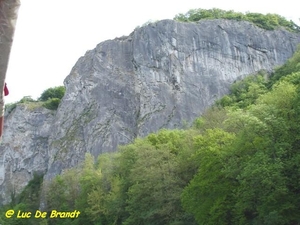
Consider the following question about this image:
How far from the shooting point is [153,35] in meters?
80.9

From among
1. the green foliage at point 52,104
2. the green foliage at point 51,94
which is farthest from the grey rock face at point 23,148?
the green foliage at point 51,94

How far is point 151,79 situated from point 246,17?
69.8 feet

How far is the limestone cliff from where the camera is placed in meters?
76.8

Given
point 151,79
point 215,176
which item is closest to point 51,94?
point 151,79

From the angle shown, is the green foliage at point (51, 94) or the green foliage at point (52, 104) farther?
the green foliage at point (51, 94)

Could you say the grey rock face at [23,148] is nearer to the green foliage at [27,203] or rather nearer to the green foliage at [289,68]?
the green foliage at [27,203]

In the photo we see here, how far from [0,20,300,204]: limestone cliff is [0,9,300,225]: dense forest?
21.8 meters

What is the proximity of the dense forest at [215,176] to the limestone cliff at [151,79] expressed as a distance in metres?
21.8

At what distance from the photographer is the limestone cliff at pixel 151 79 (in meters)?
76.8

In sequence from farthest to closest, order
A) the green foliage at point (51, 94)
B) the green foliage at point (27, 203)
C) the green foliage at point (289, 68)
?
the green foliage at point (51, 94), the green foliage at point (289, 68), the green foliage at point (27, 203)

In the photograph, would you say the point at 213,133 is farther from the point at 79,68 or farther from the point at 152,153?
the point at 79,68

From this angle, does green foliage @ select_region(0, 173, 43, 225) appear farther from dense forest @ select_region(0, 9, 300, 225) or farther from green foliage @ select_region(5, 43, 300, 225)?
green foliage @ select_region(5, 43, 300, 225)

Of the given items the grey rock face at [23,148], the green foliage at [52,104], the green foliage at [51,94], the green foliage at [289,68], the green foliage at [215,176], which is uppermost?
the green foliage at [51,94]

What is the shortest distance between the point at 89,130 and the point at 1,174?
19653 millimetres
